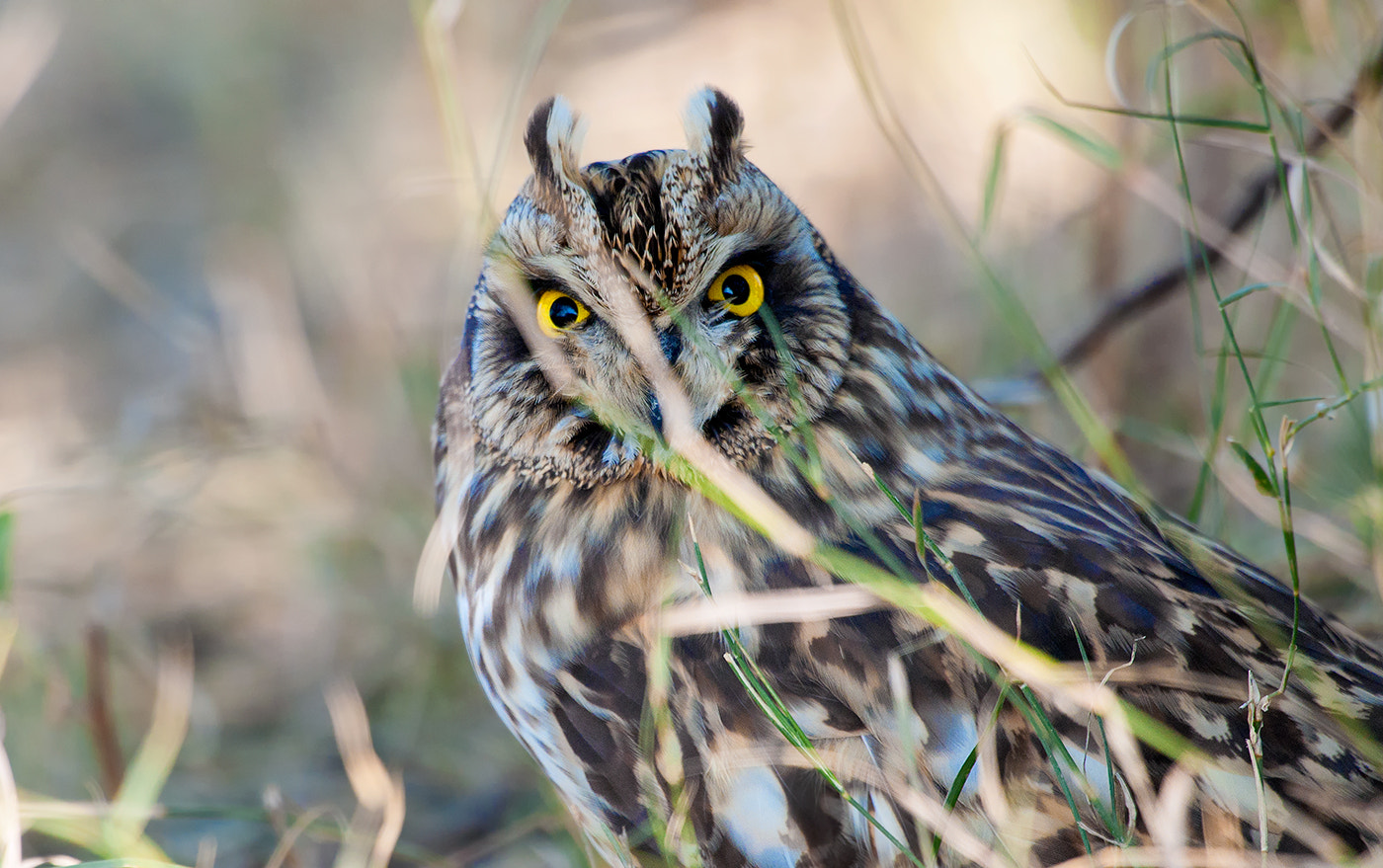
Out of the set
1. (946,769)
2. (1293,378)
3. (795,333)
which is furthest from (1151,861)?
(1293,378)

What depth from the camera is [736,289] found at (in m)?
1.64

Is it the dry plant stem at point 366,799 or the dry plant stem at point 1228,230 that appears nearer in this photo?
the dry plant stem at point 366,799

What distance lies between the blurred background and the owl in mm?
320

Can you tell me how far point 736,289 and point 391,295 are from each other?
7.98 feet

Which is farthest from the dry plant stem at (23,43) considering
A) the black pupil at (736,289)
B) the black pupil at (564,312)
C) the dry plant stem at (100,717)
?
the black pupil at (736,289)

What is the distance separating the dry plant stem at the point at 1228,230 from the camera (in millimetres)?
2084

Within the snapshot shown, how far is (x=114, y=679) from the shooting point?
113 inches

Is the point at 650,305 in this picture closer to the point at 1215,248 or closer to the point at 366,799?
the point at 366,799

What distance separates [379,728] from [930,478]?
1.71m

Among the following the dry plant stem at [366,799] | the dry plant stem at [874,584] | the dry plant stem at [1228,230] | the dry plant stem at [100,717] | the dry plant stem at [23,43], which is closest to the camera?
the dry plant stem at [874,584]

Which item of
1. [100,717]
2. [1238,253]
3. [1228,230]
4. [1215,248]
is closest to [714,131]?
[1215,248]

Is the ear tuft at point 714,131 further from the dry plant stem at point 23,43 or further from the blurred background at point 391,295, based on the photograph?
the dry plant stem at point 23,43

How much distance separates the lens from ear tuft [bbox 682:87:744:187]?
1.62 metres

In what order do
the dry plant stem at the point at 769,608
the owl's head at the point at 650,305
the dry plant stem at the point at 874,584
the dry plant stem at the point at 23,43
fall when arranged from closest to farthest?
the dry plant stem at the point at 874,584, the dry plant stem at the point at 769,608, the owl's head at the point at 650,305, the dry plant stem at the point at 23,43
